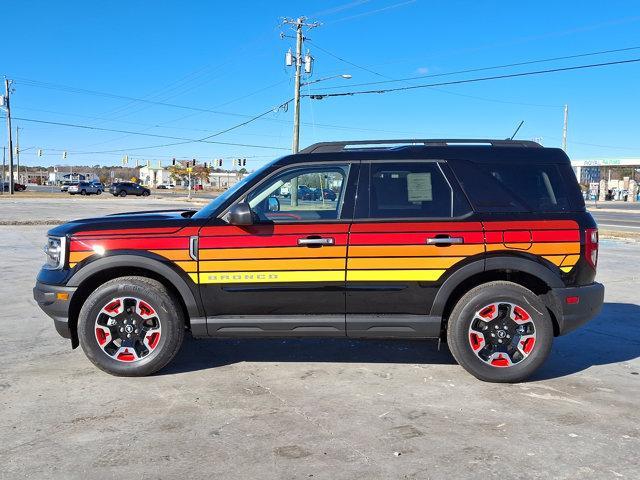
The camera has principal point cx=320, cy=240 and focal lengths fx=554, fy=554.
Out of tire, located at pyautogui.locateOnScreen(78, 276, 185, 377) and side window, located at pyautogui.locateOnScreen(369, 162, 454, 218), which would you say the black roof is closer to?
side window, located at pyautogui.locateOnScreen(369, 162, 454, 218)

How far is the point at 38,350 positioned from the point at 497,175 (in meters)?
4.48

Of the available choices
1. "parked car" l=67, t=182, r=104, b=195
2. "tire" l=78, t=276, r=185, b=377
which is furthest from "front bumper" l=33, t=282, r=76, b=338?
"parked car" l=67, t=182, r=104, b=195

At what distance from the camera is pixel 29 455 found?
3211 mm

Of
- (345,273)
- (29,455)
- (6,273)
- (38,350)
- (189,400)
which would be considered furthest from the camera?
(6,273)

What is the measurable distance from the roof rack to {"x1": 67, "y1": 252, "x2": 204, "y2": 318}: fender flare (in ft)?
4.93

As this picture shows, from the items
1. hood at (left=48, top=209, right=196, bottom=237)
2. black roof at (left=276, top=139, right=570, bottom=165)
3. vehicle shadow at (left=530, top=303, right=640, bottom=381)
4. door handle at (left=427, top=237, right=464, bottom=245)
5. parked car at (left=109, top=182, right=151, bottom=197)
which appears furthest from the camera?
parked car at (left=109, top=182, right=151, bottom=197)

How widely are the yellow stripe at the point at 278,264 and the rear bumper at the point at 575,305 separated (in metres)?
1.78

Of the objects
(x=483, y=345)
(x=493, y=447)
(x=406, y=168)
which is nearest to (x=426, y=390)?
(x=483, y=345)

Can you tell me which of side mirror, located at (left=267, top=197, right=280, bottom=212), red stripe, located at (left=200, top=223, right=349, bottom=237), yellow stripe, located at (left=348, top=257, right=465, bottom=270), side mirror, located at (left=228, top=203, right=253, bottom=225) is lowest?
yellow stripe, located at (left=348, top=257, right=465, bottom=270)

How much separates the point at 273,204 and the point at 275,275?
64 centimetres

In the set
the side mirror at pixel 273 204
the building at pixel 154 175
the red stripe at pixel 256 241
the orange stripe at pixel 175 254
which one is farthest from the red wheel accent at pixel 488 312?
the building at pixel 154 175

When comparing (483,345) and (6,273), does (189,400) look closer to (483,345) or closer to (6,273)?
(483,345)

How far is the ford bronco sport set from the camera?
4.38 m

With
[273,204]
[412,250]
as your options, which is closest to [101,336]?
[273,204]
